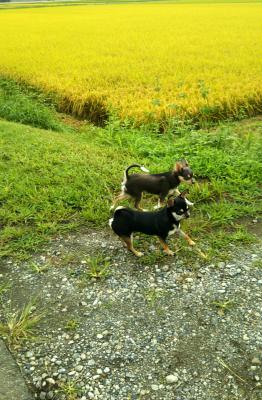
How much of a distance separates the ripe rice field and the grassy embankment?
0.94m

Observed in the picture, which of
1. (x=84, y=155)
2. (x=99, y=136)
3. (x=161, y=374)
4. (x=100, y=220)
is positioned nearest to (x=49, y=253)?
(x=100, y=220)

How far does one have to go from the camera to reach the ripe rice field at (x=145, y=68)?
9.38m

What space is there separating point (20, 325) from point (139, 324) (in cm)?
105

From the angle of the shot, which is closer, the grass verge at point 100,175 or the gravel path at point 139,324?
the gravel path at point 139,324

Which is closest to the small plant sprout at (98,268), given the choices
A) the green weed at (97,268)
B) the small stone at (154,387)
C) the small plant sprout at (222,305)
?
the green weed at (97,268)

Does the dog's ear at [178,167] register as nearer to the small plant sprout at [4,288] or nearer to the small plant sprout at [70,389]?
the small plant sprout at [4,288]

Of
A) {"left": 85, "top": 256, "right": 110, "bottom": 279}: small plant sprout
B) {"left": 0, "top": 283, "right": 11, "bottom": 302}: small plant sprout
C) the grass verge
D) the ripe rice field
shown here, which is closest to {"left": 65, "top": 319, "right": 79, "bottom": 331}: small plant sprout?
{"left": 85, "top": 256, "right": 110, "bottom": 279}: small plant sprout

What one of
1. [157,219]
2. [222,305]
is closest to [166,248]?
[157,219]

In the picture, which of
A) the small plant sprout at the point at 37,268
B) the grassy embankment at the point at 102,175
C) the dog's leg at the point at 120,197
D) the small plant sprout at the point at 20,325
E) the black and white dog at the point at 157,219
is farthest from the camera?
the dog's leg at the point at 120,197

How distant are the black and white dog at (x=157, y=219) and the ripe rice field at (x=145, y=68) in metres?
4.69

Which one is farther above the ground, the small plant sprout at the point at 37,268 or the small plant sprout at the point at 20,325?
the small plant sprout at the point at 20,325

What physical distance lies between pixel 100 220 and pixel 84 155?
207 centimetres

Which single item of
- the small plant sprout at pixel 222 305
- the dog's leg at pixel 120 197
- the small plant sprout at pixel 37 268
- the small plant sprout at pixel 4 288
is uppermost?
the dog's leg at pixel 120 197

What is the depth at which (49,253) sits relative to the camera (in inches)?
180
